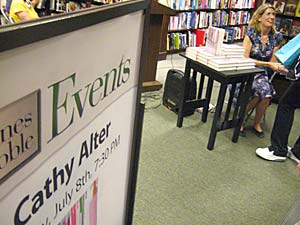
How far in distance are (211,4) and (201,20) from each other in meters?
0.36

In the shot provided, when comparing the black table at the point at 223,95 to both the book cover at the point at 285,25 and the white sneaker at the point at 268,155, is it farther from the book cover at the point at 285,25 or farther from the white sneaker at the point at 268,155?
the book cover at the point at 285,25

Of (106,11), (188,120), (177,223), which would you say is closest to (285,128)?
(188,120)

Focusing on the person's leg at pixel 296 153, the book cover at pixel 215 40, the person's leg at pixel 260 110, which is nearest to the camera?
the book cover at pixel 215 40

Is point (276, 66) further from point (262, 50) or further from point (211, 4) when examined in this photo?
point (211, 4)

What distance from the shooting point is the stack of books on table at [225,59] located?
265cm

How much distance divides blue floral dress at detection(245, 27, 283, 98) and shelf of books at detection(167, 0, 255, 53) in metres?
2.49

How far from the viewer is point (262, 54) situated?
3152mm

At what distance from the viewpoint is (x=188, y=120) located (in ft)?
11.0

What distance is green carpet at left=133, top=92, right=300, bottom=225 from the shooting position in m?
2.09

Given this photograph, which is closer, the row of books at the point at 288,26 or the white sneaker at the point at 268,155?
the white sneaker at the point at 268,155

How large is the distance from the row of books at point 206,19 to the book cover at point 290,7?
168 centimetres

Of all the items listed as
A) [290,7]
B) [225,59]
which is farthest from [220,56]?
[290,7]

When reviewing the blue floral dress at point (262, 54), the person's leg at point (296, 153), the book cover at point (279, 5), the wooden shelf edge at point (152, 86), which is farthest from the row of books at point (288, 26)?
the person's leg at point (296, 153)

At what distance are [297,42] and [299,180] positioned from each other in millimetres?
1078
